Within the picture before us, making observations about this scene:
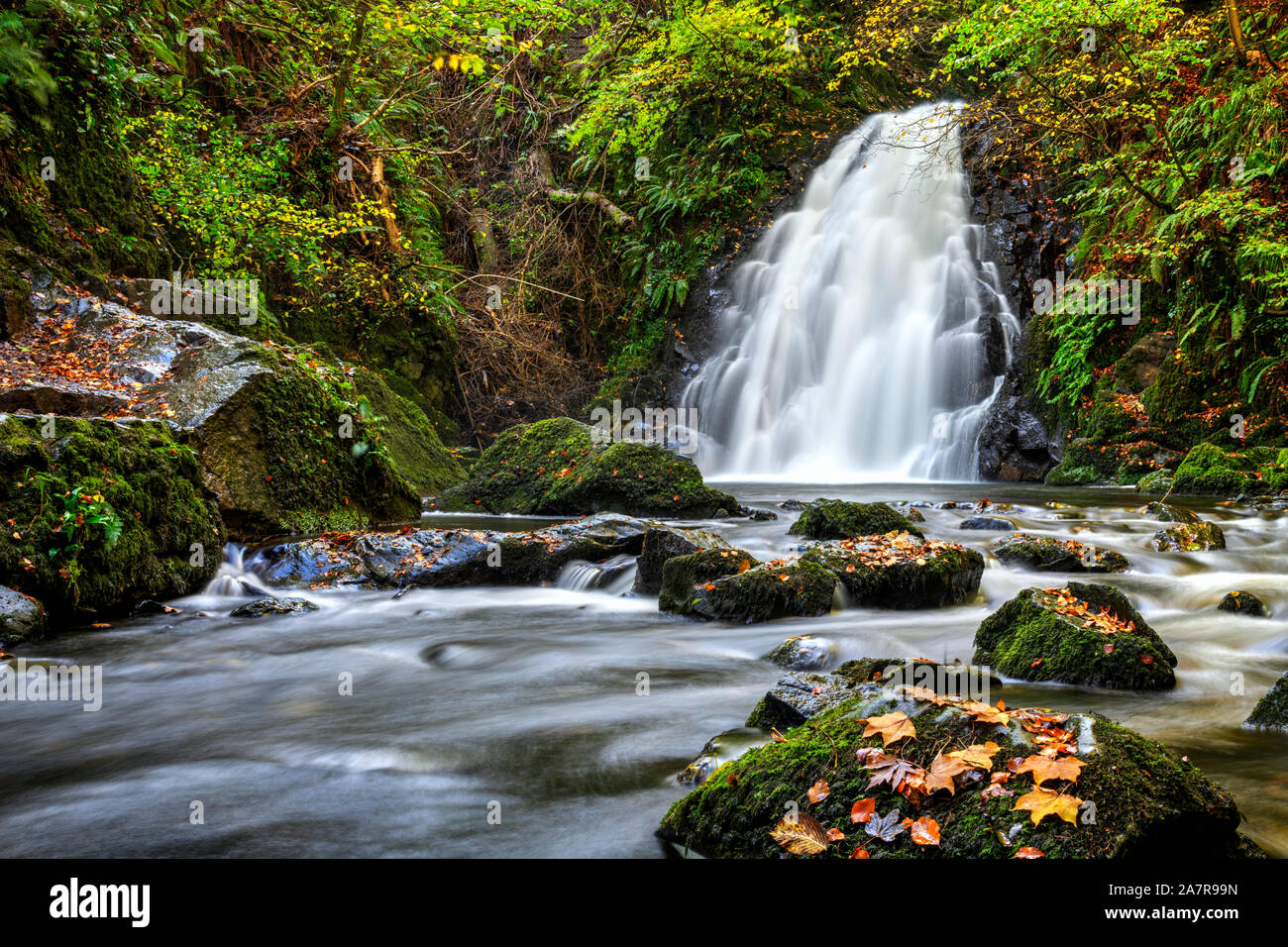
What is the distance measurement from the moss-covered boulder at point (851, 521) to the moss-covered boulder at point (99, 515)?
17.9 feet

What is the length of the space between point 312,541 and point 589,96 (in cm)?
1703

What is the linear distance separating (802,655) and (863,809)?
2.71m

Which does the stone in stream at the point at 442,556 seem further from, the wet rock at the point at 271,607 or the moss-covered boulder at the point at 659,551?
the moss-covered boulder at the point at 659,551

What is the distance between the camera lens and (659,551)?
6742 millimetres

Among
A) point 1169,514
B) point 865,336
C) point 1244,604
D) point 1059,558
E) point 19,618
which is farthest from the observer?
point 865,336

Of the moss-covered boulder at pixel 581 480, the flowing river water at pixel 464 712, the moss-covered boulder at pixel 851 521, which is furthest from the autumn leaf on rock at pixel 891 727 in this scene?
the moss-covered boulder at pixel 581 480

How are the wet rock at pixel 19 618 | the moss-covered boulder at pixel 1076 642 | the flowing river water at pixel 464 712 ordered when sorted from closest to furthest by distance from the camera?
the flowing river water at pixel 464 712, the moss-covered boulder at pixel 1076 642, the wet rock at pixel 19 618

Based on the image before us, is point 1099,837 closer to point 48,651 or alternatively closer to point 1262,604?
point 1262,604

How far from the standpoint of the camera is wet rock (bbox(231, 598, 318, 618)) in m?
6.00

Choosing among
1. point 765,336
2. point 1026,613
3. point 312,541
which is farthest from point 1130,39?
point 312,541

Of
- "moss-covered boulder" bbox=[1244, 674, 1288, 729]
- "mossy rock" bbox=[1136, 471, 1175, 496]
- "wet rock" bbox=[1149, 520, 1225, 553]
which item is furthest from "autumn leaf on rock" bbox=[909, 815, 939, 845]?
"mossy rock" bbox=[1136, 471, 1175, 496]

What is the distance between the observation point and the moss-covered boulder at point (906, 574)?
5.99m

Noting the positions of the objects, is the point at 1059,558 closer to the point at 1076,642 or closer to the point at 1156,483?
the point at 1076,642

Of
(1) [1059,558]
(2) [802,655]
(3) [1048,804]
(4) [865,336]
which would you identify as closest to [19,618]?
(2) [802,655]
